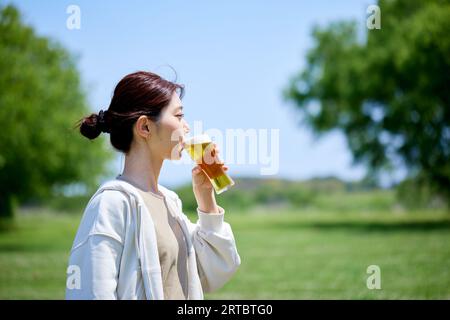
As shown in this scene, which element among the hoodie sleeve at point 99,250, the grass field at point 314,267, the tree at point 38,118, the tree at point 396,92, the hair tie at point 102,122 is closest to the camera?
the hoodie sleeve at point 99,250

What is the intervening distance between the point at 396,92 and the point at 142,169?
25247mm

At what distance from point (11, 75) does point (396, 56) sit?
1466cm

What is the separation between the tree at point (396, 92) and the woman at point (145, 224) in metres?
22.5

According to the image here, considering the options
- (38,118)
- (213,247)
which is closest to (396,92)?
(38,118)

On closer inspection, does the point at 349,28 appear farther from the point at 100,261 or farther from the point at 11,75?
the point at 100,261

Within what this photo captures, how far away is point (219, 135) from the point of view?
3008mm

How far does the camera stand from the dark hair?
260 cm

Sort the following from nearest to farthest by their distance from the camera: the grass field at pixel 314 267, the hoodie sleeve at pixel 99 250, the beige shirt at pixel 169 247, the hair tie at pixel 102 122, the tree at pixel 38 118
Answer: the hoodie sleeve at pixel 99 250, the beige shirt at pixel 169 247, the hair tie at pixel 102 122, the grass field at pixel 314 267, the tree at pixel 38 118

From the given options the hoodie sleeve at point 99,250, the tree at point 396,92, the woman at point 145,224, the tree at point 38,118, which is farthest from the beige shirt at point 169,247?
the tree at point 396,92

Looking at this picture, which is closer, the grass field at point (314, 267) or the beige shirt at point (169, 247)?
the beige shirt at point (169, 247)

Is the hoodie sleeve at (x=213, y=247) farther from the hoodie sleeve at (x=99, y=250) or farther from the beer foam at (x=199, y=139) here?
the hoodie sleeve at (x=99, y=250)

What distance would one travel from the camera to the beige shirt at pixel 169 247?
2574mm

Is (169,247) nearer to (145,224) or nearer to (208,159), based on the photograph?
(145,224)

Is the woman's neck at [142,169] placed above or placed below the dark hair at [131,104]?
below
